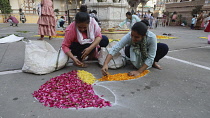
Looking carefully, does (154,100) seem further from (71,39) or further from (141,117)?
(71,39)

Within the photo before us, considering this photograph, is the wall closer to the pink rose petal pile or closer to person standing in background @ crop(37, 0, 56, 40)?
person standing in background @ crop(37, 0, 56, 40)

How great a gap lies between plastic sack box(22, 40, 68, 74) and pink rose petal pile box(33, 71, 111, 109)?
0.40 m

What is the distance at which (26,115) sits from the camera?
1648 mm

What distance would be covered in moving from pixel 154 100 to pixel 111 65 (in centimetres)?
118

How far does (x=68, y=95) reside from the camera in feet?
6.50

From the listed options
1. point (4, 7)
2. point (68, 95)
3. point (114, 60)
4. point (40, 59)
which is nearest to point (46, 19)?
point (40, 59)

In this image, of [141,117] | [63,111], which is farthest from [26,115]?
[141,117]

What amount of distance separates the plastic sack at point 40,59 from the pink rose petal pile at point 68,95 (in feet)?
1.31

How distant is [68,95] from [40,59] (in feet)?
3.60

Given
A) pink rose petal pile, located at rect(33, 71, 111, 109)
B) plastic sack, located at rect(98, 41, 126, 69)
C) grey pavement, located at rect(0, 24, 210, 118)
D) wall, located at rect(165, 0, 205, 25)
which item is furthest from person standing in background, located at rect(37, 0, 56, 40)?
wall, located at rect(165, 0, 205, 25)

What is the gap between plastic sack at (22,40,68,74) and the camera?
2684 millimetres

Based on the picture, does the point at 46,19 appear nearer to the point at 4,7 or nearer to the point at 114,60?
the point at 114,60

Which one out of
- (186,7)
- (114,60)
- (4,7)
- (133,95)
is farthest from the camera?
(186,7)

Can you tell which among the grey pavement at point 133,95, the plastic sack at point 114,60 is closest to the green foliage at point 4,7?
the grey pavement at point 133,95
